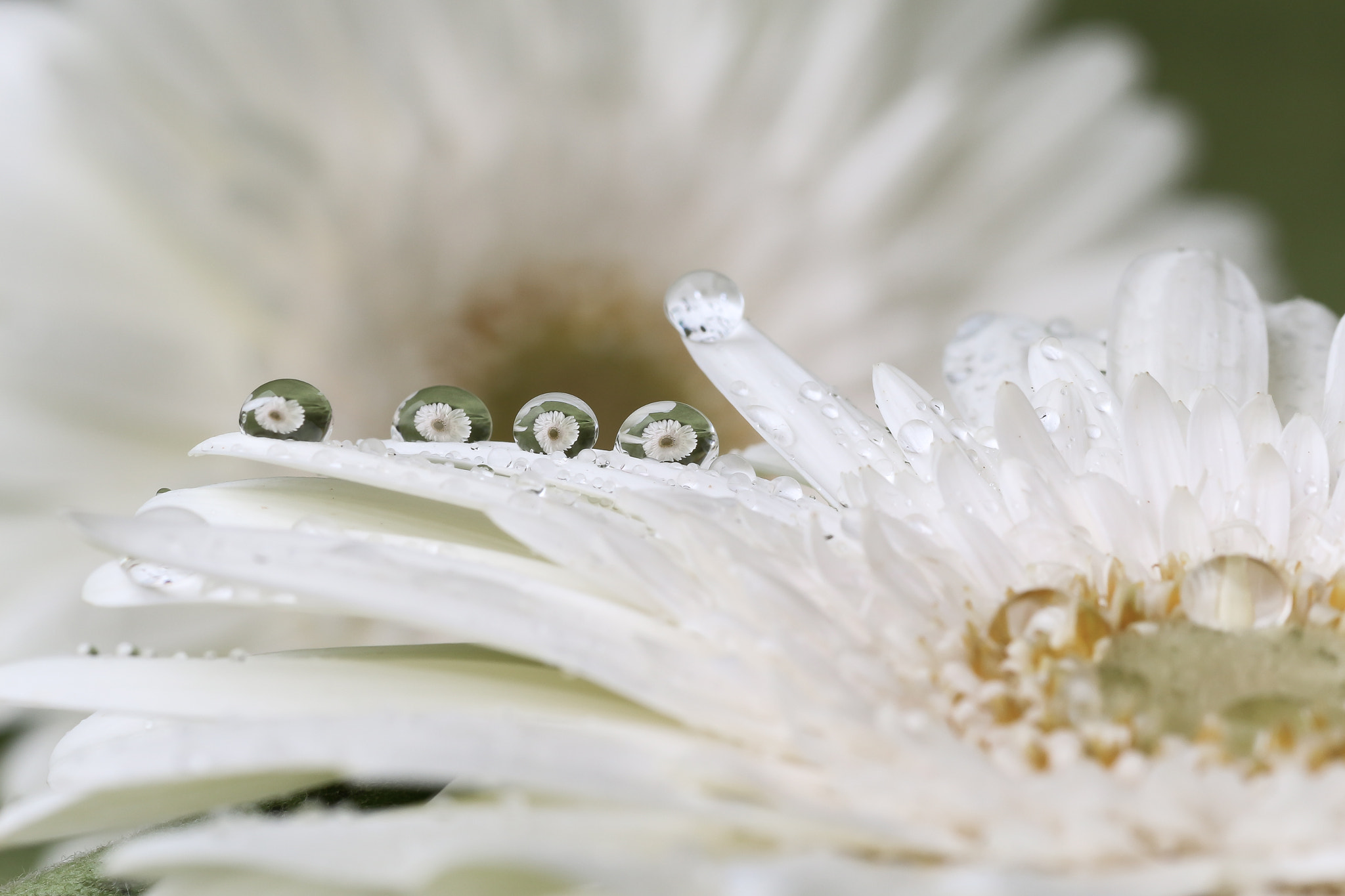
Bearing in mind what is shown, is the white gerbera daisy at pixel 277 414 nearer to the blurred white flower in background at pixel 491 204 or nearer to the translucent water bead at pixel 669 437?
the translucent water bead at pixel 669 437

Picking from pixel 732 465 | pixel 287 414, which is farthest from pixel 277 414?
pixel 732 465

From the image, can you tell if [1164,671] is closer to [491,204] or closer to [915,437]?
[915,437]

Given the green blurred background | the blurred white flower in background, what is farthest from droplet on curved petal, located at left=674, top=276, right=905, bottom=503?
the green blurred background

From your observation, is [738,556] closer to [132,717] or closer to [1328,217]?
[132,717]

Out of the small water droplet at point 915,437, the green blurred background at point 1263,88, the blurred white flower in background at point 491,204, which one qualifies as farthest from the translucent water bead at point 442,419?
the green blurred background at point 1263,88

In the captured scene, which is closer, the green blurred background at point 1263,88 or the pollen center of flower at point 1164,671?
the pollen center of flower at point 1164,671

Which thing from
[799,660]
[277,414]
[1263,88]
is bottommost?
[799,660]

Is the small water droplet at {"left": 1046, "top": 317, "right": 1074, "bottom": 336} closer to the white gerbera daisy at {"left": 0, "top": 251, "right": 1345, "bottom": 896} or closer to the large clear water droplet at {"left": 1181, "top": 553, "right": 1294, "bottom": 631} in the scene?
the white gerbera daisy at {"left": 0, "top": 251, "right": 1345, "bottom": 896}
